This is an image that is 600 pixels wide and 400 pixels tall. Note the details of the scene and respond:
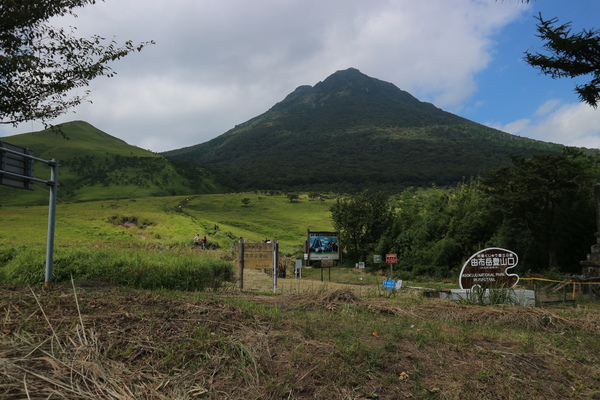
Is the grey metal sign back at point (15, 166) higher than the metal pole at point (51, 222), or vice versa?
the grey metal sign back at point (15, 166)

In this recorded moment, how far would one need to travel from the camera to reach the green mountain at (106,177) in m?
68.8

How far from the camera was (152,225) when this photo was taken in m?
32.6

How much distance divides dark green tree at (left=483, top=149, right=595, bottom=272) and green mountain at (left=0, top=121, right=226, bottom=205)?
5943cm

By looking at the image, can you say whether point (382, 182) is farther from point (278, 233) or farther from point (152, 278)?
point (152, 278)

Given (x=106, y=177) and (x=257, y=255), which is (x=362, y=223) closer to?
(x=257, y=255)

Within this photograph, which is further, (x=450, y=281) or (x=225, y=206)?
(x=225, y=206)

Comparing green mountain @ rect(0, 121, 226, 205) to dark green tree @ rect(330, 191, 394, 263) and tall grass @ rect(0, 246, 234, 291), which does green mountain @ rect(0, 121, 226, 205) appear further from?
tall grass @ rect(0, 246, 234, 291)

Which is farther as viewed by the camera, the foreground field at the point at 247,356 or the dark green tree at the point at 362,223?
the dark green tree at the point at 362,223

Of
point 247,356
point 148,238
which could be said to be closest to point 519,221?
point 247,356

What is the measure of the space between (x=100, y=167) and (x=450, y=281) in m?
97.1

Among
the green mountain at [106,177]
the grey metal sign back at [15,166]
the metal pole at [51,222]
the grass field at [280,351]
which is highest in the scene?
the green mountain at [106,177]

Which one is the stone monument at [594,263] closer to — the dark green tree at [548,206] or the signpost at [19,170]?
the dark green tree at [548,206]

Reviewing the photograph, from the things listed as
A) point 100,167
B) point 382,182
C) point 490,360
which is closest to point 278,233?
point 490,360

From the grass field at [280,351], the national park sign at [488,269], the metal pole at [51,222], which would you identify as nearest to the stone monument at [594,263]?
the national park sign at [488,269]
